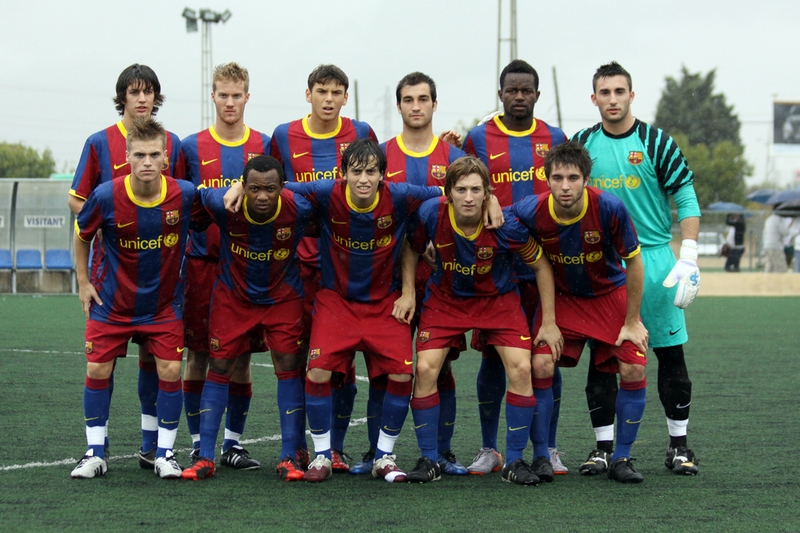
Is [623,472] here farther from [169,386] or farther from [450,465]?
[169,386]

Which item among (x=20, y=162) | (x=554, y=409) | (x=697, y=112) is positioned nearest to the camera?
(x=554, y=409)

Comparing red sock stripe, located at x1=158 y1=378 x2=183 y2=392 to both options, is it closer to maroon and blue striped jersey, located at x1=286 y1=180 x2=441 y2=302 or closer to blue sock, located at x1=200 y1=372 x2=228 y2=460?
blue sock, located at x1=200 y1=372 x2=228 y2=460

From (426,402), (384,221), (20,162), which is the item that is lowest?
(426,402)

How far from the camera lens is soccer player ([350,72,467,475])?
521cm

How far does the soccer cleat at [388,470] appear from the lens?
473 cm

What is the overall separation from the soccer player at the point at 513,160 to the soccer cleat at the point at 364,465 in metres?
0.59

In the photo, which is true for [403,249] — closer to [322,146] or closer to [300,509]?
[322,146]

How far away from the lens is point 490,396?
5203mm

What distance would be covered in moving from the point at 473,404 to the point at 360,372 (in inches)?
73.9

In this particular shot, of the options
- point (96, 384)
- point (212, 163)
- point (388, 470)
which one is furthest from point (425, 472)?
point (212, 163)

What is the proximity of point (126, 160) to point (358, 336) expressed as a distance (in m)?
1.59

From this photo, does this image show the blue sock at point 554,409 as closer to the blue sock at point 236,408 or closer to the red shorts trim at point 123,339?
the blue sock at point 236,408

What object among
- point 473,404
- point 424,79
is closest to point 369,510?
point 424,79

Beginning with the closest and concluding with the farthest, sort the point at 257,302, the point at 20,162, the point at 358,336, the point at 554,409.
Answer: the point at 358,336, the point at 257,302, the point at 554,409, the point at 20,162
